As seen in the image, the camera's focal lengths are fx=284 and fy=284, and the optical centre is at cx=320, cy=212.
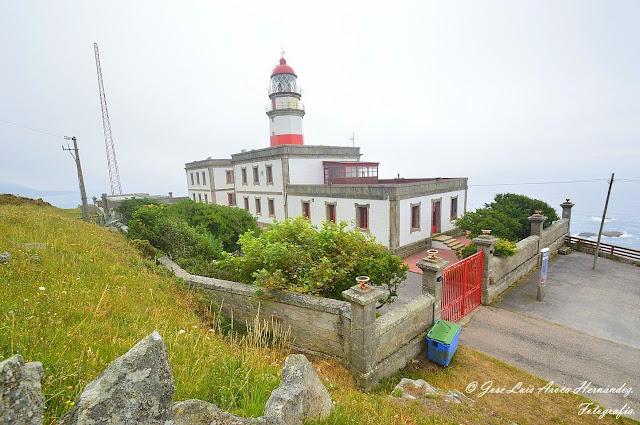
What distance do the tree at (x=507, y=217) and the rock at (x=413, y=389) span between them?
36.0ft

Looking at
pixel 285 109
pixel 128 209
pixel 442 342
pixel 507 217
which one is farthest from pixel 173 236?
pixel 285 109

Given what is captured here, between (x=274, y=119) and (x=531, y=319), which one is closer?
(x=531, y=319)

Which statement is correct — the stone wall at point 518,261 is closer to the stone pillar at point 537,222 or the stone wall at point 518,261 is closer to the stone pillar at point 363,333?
the stone pillar at point 537,222

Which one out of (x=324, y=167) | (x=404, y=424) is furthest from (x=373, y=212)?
(x=404, y=424)

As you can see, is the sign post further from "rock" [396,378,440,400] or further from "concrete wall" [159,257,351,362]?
"concrete wall" [159,257,351,362]

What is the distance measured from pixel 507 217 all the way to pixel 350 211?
878cm

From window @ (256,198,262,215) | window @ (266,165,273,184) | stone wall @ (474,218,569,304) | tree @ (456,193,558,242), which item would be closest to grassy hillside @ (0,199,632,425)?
stone wall @ (474,218,569,304)

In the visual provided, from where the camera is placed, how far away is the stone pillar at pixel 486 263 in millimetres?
10438

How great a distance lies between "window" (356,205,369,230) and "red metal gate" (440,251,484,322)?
8.10 m

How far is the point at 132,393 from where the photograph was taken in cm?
176

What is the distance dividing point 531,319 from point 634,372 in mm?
2630

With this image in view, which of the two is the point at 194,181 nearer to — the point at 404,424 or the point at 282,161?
the point at 282,161

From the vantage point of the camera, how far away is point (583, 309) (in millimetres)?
10117

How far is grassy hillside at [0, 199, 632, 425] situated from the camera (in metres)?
2.98
